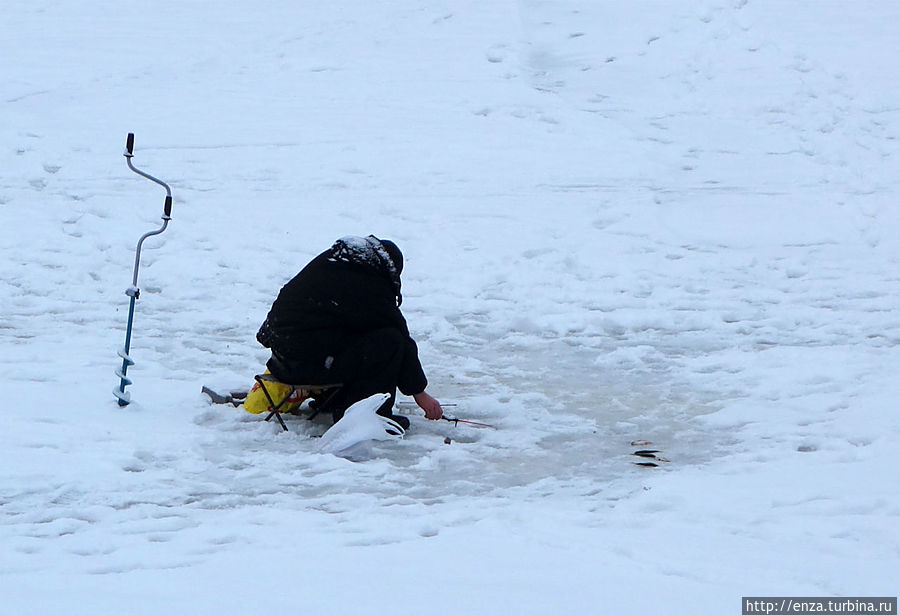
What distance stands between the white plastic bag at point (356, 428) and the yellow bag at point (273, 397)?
1.32ft

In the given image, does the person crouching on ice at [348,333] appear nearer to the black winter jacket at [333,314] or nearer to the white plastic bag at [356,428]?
the black winter jacket at [333,314]

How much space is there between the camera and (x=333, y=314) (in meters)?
5.76

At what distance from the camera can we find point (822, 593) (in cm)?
366

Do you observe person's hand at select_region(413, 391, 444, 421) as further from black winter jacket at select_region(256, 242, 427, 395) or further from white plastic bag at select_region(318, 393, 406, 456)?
white plastic bag at select_region(318, 393, 406, 456)

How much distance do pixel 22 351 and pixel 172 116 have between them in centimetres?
577

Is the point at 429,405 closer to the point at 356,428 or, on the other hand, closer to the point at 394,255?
the point at 356,428

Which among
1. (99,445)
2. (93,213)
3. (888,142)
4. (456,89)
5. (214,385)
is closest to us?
(99,445)

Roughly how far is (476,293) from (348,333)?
310 centimetres

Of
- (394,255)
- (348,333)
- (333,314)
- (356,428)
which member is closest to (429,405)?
(356,428)

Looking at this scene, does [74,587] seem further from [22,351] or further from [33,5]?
[33,5]

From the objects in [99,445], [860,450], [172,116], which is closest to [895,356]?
[860,450]

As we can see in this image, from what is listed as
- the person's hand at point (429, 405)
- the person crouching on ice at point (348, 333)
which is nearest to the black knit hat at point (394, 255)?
the person crouching on ice at point (348, 333)

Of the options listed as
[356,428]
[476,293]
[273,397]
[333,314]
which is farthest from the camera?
[476,293]

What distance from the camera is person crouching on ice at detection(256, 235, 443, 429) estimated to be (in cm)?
575
